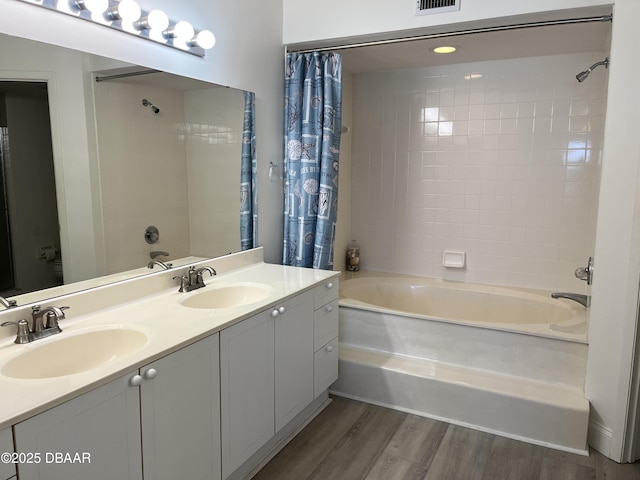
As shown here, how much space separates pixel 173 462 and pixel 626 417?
2.07 meters

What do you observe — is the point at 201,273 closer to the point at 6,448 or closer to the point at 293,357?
the point at 293,357

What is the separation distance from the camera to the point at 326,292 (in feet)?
8.54

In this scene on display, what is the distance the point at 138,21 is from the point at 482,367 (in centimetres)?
246

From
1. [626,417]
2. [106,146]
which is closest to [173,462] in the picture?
[106,146]

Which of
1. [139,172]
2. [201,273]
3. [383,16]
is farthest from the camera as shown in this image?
[383,16]

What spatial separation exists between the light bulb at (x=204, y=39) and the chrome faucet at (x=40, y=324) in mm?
1381

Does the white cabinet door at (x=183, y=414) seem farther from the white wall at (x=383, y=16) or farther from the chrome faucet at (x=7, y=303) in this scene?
the white wall at (x=383, y=16)

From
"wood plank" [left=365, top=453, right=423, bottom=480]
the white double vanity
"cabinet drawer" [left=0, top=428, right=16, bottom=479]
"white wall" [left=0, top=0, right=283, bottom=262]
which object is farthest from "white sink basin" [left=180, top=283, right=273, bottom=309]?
"cabinet drawer" [left=0, top=428, right=16, bottom=479]

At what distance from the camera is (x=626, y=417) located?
231 cm

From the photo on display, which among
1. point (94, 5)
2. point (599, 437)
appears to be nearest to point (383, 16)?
point (94, 5)

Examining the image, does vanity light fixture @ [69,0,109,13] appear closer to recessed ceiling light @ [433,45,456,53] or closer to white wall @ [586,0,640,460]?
recessed ceiling light @ [433,45,456,53]

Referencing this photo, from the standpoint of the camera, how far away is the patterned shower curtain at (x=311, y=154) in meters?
2.98

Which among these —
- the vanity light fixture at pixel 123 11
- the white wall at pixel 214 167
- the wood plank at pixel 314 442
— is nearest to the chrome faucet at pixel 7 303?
the white wall at pixel 214 167

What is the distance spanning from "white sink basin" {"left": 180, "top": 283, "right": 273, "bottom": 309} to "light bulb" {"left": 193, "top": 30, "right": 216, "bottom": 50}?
1170 mm
